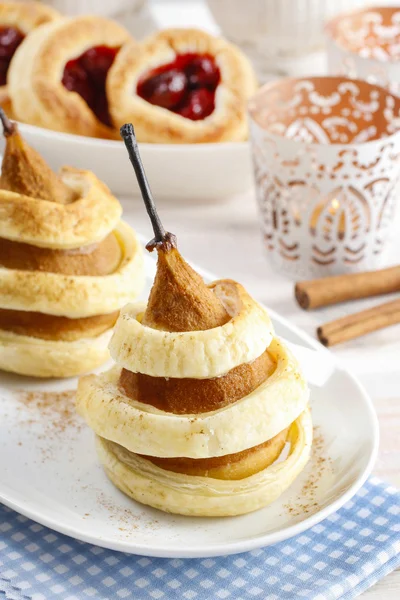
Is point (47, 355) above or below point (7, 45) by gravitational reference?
below

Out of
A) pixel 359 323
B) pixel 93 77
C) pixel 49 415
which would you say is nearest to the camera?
pixel 49 415

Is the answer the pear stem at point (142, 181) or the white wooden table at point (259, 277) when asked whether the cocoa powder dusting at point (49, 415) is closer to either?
the pear stem at point (142, 181)

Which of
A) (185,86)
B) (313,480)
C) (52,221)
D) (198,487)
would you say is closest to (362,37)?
(185,86)

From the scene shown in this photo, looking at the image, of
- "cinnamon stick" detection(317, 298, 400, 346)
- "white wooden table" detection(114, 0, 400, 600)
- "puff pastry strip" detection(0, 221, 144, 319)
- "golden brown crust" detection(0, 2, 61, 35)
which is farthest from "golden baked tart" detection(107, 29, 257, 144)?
"puff pastry strip" detection(0, 221, 144, 319)

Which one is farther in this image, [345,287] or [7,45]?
[7,45]

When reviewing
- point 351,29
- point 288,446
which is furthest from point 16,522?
point 351,29

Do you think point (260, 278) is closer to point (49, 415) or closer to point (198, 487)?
point (49, 415)

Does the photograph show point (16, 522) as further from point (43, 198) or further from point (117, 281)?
point (43, 198)
